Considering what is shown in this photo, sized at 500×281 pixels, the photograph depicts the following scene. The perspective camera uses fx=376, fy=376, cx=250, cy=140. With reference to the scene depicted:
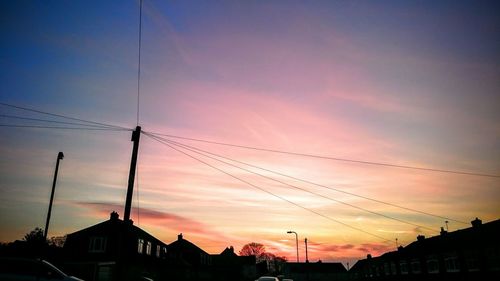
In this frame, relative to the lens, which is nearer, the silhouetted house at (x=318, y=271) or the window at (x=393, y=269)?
the window at (x=393, y=269)

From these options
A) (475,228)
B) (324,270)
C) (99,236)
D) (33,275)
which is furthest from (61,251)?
(324,270)

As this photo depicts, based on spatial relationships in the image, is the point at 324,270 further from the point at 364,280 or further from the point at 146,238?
the point at 146,238

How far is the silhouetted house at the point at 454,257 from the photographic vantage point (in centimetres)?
3794

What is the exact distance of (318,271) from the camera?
386 ft

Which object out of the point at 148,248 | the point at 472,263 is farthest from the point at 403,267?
the point at 148,248

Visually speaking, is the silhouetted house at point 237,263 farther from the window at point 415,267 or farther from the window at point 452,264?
the window at point 452,264

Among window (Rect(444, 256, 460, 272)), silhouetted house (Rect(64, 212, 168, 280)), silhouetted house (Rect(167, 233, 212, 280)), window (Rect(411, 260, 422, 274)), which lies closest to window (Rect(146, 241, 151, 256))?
silhouetted house (Rect(64, 212, 168, 280))

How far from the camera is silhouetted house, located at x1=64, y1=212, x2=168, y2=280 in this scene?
3900 cm

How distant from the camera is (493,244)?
37219mm

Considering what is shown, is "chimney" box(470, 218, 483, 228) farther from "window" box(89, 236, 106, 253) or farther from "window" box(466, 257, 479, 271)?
"window" box(89, 236, 106, 253)

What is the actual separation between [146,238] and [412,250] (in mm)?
39988

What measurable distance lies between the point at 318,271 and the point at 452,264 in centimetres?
7854

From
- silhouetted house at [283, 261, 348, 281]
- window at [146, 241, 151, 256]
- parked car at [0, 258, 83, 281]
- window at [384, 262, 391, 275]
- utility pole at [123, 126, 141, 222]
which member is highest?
utility pole at [123, 126, 141, 222]

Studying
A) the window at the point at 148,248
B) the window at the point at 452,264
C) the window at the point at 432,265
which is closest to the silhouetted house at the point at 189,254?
the window at the point at 148,248
